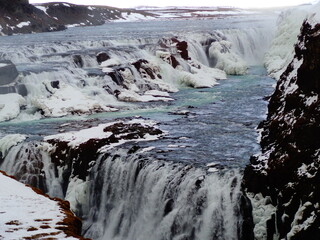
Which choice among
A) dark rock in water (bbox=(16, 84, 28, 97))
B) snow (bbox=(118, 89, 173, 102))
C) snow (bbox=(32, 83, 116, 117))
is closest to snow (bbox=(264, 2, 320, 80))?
snow (bbox=(118, 89, 173, 102))

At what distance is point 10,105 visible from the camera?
18.8 m

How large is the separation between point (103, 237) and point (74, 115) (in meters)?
7.82

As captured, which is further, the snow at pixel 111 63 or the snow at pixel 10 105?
the snow at pixel 111 63

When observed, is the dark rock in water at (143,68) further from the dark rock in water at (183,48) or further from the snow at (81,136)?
the snow at (81,136)

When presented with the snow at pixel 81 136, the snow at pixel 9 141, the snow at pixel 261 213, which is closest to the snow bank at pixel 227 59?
the snow at pixel 81 136

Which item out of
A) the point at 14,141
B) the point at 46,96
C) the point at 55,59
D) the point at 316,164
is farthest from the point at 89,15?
the point at 316,164

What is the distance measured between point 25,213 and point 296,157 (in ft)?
17.3

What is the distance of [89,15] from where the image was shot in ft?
291

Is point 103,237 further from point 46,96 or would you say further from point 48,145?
point 46,96

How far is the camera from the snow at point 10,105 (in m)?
18.1

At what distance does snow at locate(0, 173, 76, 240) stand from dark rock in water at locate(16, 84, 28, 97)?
29.2 feet

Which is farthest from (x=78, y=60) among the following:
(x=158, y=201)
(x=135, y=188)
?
(x=158, y=201)

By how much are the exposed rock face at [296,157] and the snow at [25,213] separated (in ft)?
12.3

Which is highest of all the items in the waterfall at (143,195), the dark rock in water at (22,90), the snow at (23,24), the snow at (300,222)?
the snow at (23,24)
